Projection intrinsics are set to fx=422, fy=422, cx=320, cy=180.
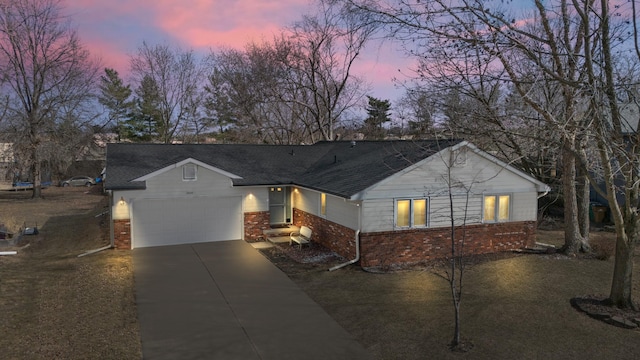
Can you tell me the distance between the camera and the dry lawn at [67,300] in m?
7.44

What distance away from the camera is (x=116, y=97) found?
141ft

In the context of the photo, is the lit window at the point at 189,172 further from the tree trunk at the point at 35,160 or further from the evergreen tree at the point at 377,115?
the evergreen tree at the point at 377,115

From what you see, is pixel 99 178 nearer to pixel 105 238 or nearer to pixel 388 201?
pixel 105 238

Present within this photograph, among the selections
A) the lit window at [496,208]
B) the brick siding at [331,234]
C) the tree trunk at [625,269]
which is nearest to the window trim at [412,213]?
the brick siding at [331,234]

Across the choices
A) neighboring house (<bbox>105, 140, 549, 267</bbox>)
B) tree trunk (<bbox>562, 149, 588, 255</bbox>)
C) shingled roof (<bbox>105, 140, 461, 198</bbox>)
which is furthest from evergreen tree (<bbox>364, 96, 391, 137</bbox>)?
tree trunk (<bbox>562, 149, 588, 255</bbox>)

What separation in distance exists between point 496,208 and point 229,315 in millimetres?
9736

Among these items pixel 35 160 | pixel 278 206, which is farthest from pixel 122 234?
pixel 35 160

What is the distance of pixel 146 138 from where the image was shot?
145 feet

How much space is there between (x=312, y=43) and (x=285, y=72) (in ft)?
10.3

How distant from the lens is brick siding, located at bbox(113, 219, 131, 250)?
14.9 metres

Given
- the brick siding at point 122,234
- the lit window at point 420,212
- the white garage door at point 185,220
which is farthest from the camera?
the white garage door at point 185,220

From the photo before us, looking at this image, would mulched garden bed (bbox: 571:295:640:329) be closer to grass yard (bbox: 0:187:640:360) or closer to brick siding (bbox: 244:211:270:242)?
grass yard (bbox: 0:187:640:360)

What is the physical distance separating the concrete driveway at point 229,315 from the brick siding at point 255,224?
3.00 meters

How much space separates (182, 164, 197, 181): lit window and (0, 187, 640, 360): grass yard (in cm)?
350
